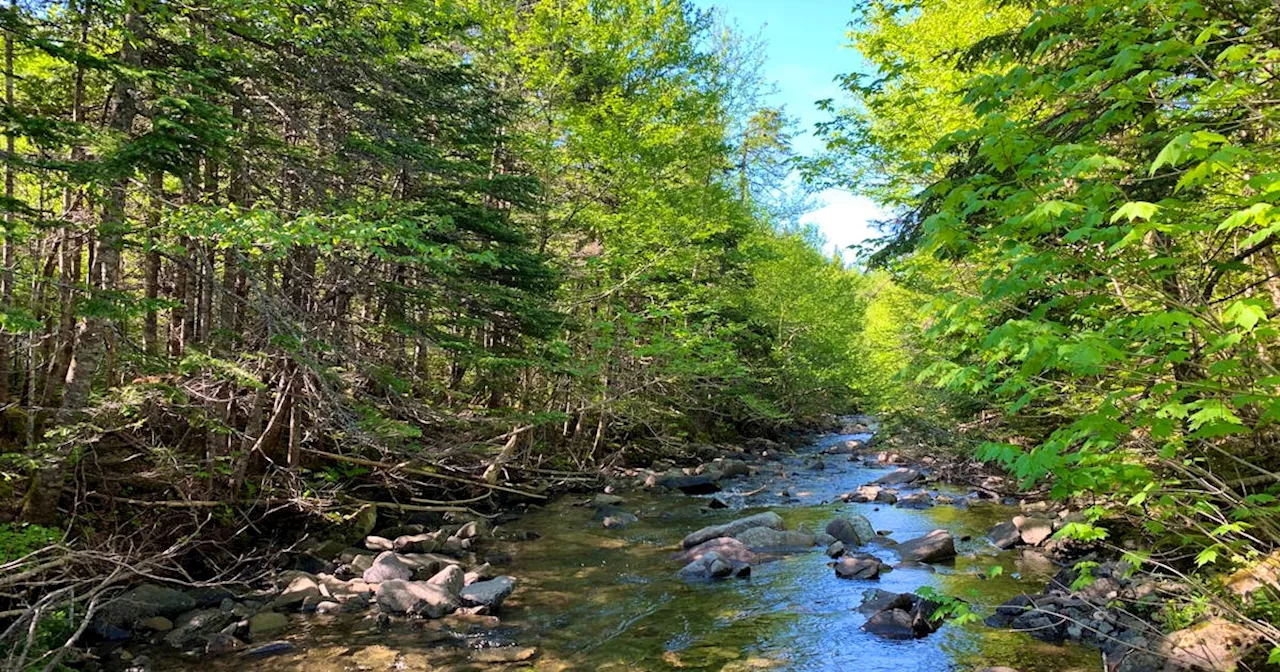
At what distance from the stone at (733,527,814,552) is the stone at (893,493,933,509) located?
449 cm

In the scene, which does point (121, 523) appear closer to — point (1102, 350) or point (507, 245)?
point (507, 245)

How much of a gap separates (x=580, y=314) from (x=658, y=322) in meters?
4.06

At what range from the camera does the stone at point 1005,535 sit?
11.7 m

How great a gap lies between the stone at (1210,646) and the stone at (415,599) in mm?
7419

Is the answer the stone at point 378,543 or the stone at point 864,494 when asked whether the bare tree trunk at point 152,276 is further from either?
the stone at point 864,494

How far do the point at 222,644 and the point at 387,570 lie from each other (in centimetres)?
244

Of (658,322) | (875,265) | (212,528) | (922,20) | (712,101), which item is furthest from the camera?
(658,322)

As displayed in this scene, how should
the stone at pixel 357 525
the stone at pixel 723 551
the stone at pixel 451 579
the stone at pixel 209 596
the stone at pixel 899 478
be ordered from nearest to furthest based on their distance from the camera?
1. the stone at pixel 209 596
2. the stone at pixel 451 579
3. the stone at pixel 357 525
4. the stone at pixel 723 551
5. the stone at pixel 899 478

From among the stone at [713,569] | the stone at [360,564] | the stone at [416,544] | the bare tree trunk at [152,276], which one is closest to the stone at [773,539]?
the stone at [713,569]

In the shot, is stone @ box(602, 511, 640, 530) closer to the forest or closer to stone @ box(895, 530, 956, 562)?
the forest

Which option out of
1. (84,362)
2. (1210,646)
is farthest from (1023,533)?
(84,362)

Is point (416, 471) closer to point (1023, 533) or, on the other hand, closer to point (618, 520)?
point (618, 520)

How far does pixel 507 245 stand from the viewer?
14.2m

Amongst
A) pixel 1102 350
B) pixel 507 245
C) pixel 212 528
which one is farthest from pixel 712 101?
pixel 1102 350
